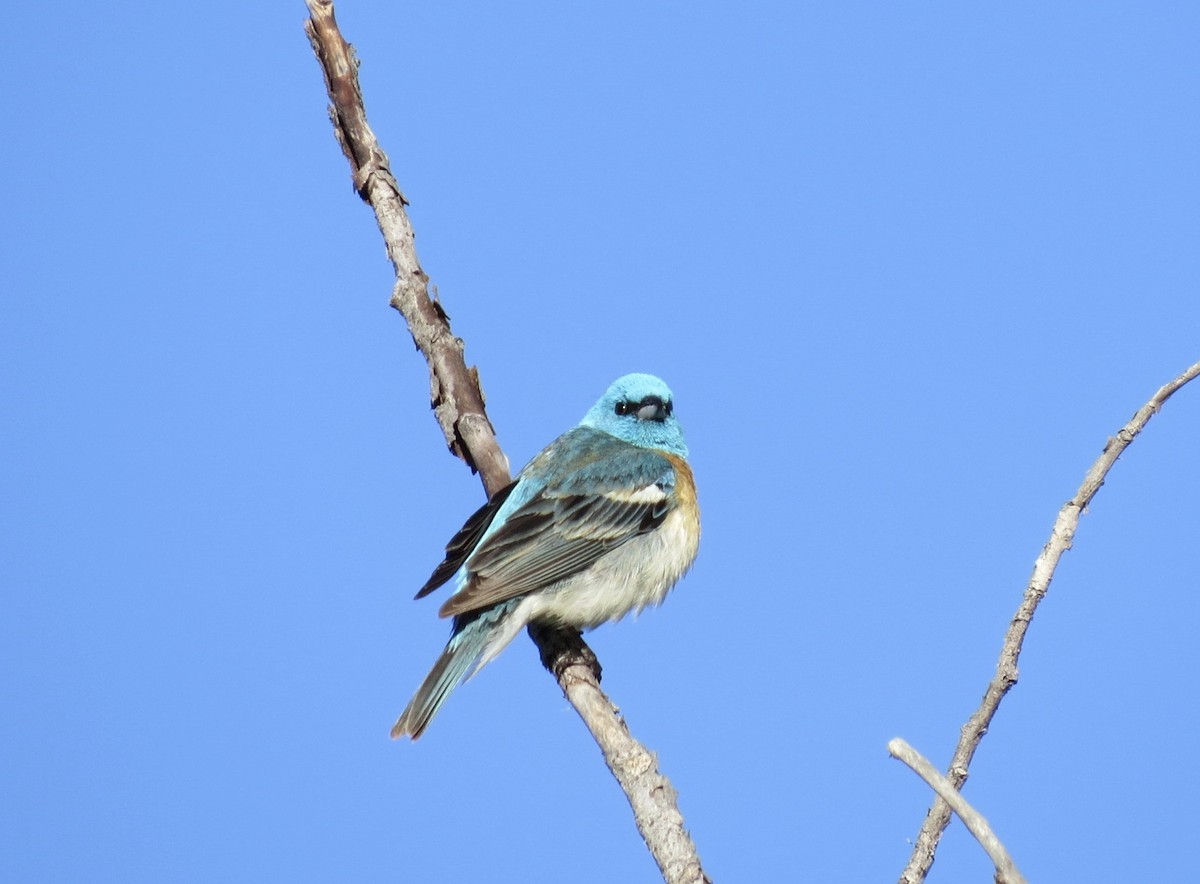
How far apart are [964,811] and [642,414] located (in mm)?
4330

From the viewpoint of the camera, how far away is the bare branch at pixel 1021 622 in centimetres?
403

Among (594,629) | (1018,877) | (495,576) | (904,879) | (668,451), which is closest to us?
(1018,877)

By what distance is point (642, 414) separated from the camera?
774 cm

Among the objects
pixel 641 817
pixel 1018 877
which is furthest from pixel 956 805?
pixel 641 817

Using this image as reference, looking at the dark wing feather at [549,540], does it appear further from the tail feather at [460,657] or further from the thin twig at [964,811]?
the thin twig at [964,811]

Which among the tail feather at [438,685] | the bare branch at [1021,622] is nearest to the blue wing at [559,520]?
the tail feather at [438,685]

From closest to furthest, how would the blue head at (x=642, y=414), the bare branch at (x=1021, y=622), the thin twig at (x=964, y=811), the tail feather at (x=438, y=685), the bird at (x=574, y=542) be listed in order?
the thin twig at (x=964, y=811) → the bare branch at (x=1021, y=622) → the tail feather at (x=438, y=685) → the bird at (x=574, y=542) → the blue head at (x=642, y=414)

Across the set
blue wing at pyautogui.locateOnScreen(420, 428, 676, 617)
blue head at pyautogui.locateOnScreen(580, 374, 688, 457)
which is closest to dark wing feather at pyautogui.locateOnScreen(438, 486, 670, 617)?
blue wing at pyautogui.locateOnScreen(420, 428, 676, 617)

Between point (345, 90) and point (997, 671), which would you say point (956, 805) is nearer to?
point (997, 671)

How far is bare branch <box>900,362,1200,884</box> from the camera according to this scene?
403 cm

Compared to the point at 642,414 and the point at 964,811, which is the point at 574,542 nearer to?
the point at 642,414

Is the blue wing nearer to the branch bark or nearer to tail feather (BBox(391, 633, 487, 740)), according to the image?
tail feather (BBox(391, 633, 487, 740))

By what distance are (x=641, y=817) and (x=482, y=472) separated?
2766 mm

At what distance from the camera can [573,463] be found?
7.25 meters
